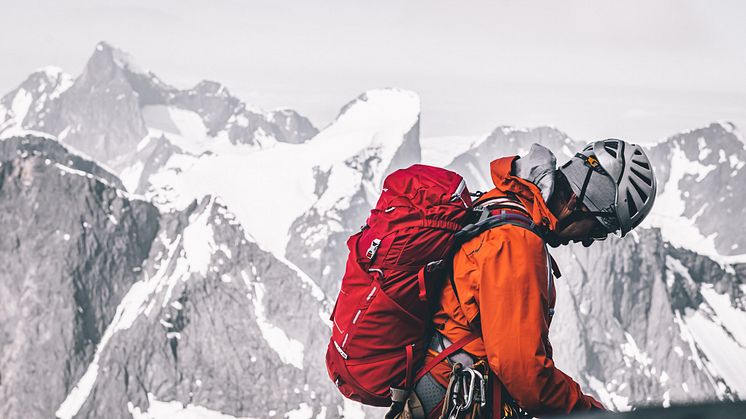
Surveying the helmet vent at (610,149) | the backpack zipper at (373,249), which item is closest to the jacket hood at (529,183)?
the helmet vent at (610,149)

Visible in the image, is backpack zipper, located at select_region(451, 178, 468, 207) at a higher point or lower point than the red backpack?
higher

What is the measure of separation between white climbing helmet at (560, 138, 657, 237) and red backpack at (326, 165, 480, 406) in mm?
1130

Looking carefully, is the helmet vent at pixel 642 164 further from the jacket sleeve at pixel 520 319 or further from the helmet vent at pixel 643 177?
the jacket sleeve at pixel 520 319

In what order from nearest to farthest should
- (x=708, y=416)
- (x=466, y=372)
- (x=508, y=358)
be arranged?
1. (x=708, y=416)
2. (x=508, y=358)
3. (x=466, y=372)

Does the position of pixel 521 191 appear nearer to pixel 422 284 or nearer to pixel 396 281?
pixel 422 284

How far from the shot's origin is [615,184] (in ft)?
23.9

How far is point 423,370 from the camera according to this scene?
730 centimetres

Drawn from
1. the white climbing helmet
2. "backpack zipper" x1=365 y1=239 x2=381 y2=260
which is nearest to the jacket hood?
the white climbing helmet

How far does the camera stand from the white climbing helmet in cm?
727

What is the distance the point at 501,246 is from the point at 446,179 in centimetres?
114

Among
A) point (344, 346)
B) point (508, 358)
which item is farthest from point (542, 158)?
point (344, 346)

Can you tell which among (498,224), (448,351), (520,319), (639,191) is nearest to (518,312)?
(520,319)

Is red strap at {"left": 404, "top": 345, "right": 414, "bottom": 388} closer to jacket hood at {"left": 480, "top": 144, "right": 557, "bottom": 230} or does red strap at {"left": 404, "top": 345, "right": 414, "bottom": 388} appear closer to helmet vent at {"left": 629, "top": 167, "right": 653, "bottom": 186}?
jacket hood at {"left": 480, "top": 144, "right": 557, "bottom": 230}

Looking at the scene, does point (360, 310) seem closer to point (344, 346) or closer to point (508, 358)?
point (344, 346)
